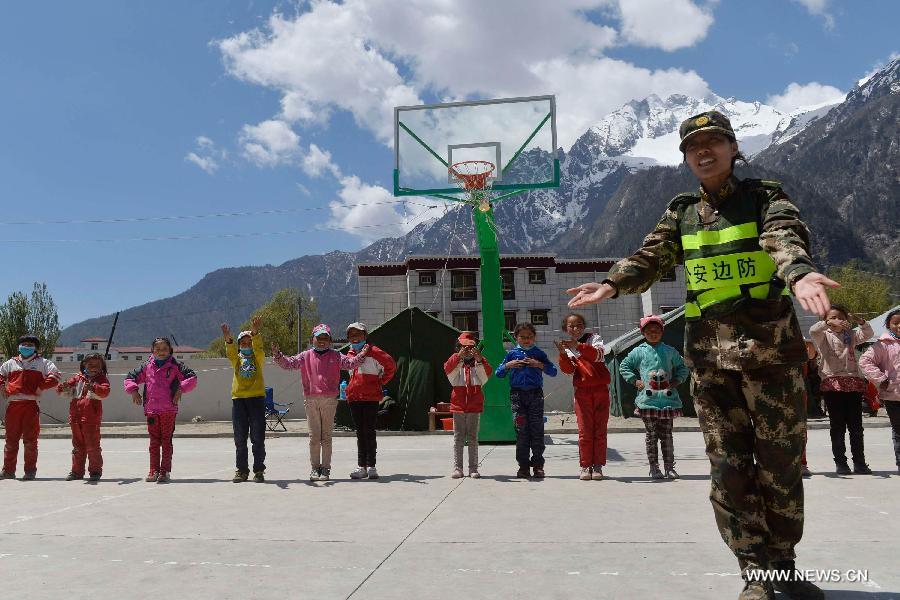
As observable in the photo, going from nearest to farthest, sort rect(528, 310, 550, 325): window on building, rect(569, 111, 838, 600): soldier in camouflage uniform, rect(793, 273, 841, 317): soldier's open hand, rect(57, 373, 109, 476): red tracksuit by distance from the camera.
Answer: rect(793, 273, 841, 317): soldier's open hand < rect(569, 111, 838, 600): soldier in camouflage uniform < rect(57, 373, 109, 476): red tracksuit < rect(528, 310, 550, 325): window on building

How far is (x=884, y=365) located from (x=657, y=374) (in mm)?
2239

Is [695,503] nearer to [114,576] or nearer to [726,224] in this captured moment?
[726,224]

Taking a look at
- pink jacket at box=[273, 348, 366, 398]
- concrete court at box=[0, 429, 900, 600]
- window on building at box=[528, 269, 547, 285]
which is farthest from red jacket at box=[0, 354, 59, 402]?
window on building at box=[528, 269, 547, 285]

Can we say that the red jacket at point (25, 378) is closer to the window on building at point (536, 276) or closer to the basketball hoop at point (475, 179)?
the basketball hoop at point (475, 179)

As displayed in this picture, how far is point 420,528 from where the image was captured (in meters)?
4.06

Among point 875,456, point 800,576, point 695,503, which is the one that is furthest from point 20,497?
point 875,456

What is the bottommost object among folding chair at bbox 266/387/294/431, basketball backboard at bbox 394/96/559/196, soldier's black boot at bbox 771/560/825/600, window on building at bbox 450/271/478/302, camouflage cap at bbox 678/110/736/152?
folding chair at bbox 266/387/294/431

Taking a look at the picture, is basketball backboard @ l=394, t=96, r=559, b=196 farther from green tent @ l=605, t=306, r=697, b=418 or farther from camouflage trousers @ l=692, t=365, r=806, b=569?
camouflage trousers @ l=692, t=365, r=806, b=569

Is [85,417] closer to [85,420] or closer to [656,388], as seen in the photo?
[85,420]

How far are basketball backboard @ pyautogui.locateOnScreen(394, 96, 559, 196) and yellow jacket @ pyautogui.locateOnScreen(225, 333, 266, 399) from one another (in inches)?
239

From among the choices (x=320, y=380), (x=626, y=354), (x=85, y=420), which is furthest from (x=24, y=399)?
(x=626, y=354)

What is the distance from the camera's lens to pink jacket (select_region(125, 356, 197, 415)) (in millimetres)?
7102

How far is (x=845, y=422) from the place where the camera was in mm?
6551

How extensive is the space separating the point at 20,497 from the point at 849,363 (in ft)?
27.4
